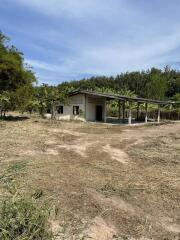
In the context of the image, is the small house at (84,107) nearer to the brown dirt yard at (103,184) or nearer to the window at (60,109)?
the window at (60,109)

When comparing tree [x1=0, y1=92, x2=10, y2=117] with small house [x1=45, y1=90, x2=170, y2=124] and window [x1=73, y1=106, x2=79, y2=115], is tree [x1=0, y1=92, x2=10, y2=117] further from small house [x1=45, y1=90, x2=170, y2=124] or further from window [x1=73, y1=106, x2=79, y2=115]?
window [x1=73, y1=106, x2=79, y2=115]

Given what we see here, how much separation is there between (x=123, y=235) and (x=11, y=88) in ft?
70.8

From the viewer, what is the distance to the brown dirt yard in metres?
4.84

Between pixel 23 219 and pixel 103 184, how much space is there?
4.19 meters

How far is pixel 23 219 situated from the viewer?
3184 millimetres

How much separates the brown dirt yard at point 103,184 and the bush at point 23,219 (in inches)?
12.4

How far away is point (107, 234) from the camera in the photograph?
462 centimetres

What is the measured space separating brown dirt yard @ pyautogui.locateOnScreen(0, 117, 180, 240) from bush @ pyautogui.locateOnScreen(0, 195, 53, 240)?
31 cm

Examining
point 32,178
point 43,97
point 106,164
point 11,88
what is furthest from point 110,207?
point 43,97

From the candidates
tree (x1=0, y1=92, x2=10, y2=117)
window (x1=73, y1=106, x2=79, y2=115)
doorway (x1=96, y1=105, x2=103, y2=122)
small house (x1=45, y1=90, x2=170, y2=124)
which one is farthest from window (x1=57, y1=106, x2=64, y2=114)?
tree (x1=0, y1=92, x2=10, y2=117)

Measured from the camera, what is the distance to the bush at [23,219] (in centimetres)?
317

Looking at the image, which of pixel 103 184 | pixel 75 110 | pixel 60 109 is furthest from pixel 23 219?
pixel 60 109

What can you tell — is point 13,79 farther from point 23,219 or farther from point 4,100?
point 23,219

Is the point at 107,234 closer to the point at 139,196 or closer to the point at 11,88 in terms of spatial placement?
the point at 139,196
